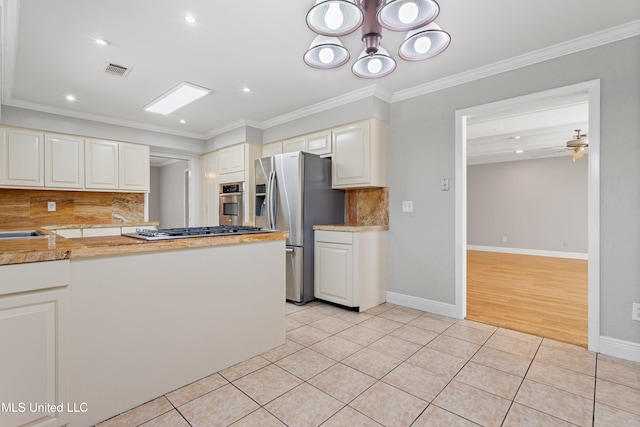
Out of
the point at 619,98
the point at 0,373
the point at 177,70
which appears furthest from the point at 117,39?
the point at 619,98

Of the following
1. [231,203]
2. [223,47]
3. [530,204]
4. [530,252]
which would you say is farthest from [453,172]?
[530,252]

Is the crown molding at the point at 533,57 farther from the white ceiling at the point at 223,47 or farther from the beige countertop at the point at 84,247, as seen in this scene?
the beige countertop at the point at 84,247

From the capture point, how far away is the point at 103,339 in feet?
5.09

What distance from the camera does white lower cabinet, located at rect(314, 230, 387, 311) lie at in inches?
127

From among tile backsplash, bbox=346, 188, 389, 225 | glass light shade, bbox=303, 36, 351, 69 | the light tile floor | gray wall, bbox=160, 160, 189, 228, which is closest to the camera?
the light tile floor

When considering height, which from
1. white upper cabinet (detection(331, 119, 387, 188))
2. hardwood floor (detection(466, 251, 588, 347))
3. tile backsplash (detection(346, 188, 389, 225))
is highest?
white upper cabinet (detection(331, 119, 387, 188))

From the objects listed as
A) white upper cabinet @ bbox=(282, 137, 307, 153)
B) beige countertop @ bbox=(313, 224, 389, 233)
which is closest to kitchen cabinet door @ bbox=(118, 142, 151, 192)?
white upper cabinet @ bbox=(282, 137, 307, 153)

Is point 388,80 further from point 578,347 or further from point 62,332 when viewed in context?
point 62,332

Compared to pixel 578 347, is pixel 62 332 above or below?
above

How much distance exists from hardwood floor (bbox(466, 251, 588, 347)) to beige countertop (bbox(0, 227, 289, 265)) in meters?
2.61

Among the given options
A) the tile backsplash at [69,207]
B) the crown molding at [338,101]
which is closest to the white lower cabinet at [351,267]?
the crown molding at [338,101]

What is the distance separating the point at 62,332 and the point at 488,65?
→ 358 centimetres

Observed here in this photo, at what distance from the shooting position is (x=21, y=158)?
372 centimetres

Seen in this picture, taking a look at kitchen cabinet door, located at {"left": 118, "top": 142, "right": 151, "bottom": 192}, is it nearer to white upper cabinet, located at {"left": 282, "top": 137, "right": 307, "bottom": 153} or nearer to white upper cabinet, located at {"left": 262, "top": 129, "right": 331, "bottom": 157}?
white upper cabinet, located at {"left": 262, "top": 129, "right": 331, "bottom": 157}
